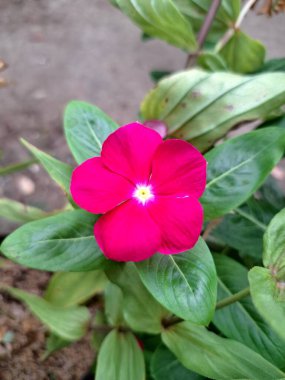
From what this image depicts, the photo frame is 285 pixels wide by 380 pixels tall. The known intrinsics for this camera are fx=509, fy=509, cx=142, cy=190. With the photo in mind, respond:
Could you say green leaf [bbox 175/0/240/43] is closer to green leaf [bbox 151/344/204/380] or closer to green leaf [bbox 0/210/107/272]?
green leaf [bbox 0/210/107/272]

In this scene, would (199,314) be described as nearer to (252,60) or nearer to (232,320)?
(232,320)

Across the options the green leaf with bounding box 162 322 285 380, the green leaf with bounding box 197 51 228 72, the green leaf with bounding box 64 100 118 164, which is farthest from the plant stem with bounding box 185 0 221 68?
the green leaf with bounding box 162 322 285 380

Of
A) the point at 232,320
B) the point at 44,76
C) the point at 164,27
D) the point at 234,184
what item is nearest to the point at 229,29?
the point at 164,27

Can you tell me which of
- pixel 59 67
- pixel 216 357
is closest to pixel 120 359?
pixel 216 357

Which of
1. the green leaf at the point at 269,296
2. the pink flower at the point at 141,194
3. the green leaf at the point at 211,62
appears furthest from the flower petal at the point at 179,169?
the green leaf at the point at 211,62

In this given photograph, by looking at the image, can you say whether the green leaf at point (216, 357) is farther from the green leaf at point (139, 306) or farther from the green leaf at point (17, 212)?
the green leaf at point (17, 212)

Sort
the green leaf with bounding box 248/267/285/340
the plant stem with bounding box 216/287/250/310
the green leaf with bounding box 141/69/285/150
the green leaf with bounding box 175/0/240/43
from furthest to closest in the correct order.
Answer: the green leaf with bounding box 175/0/240/43 < the green leaf with bounding box 141/69/285/150 < the plant stem with bounding box 216/287/250/310 < the green leaf with bounding box 248/267/285/340
